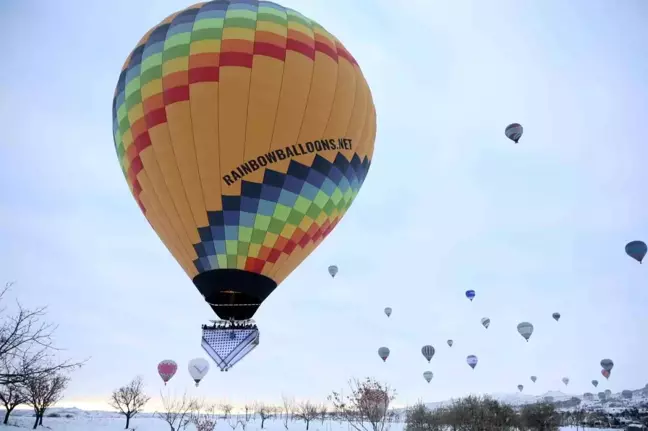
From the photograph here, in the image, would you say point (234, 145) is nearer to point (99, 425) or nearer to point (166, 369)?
point (166, 369)

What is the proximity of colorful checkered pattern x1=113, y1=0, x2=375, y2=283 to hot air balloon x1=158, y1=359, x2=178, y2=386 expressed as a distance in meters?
22.8

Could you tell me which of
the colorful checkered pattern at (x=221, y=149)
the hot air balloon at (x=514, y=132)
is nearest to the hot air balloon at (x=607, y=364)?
the hot air balloon at (x=514, y=132)

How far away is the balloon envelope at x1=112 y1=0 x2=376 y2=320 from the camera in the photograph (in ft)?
40.5

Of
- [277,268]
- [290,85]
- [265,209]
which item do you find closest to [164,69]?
[290,85]

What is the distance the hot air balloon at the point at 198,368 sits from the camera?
92.5 feet

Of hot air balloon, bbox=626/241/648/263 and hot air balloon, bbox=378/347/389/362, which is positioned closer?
hot air balloon, bbox=626/241/648/263

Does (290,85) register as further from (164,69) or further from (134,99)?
(134,99)

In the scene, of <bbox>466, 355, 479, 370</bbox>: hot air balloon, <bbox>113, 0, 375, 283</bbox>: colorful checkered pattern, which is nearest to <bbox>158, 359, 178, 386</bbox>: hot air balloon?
<bbox>113, 0, 375, 283</bbox>: colorful checkered pattern

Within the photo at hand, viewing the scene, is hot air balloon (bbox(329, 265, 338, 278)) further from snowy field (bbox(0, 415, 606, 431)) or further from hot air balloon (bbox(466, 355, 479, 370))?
hot air balloon (bbox(466, 355, 479, 370))

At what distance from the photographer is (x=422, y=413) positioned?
49.6 m

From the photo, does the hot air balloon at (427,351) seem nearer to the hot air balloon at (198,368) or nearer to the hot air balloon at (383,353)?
the hot air balloon at (383,353)

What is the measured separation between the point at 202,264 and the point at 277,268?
6.70ft

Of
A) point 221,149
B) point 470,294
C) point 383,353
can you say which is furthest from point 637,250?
point 221,149

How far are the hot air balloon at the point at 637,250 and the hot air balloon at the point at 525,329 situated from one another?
12.9 metres
